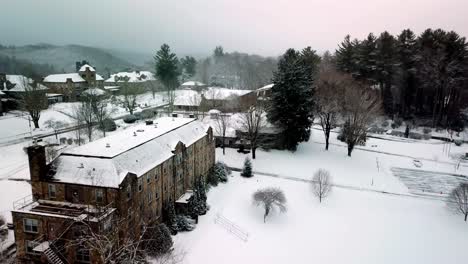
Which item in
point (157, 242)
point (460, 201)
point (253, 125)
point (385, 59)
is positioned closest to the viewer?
point (157, 242)

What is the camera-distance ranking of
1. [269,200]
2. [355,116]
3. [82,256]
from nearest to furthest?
[82,256] < [269,200] < [355,116]

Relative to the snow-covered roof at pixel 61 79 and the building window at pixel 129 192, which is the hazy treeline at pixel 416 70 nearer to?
the building window at pixel 129 192

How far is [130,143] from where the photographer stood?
29719mm

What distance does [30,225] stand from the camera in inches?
894

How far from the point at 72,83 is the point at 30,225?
7644 cm

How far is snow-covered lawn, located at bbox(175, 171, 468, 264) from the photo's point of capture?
27531 millimetres

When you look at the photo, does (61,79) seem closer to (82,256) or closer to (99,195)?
(99,195)

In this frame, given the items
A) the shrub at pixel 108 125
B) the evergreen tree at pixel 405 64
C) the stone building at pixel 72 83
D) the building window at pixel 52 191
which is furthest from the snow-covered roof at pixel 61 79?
the evergreen tree at pixel 405 64

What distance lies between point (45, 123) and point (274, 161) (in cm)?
4128

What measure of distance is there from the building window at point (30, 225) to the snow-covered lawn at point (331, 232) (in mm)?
10525

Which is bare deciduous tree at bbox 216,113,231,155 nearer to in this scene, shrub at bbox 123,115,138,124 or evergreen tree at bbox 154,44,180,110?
shrub at bbox 123,115,138,124

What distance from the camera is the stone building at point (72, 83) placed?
272ft

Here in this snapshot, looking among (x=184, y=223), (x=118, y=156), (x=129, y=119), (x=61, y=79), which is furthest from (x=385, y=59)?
(x=61, y=79)

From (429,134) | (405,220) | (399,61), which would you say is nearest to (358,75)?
(399,61)
